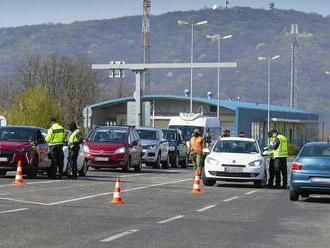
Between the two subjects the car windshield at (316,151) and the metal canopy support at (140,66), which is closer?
the car windshield at (316,151)

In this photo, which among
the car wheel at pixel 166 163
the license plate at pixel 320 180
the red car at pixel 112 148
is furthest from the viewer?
the car wheel at pixel 166 163

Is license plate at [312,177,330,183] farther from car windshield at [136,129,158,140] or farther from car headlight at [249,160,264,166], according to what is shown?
car windshield at [136,129,158,140]

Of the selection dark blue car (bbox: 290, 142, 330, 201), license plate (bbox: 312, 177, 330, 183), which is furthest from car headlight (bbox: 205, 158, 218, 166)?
license plate (bbox: 312, 177, 330, 183)

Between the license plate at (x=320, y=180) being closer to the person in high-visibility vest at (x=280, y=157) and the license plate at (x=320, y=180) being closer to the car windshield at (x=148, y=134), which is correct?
the person in high-visibility vest at (x=280, y=157)

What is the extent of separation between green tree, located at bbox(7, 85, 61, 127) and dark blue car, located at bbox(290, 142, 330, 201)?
55.5 meters

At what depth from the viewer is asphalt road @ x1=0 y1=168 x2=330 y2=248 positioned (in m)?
14.6

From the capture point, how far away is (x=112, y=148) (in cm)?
A: 3975

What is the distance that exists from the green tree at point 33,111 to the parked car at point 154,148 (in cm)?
3151

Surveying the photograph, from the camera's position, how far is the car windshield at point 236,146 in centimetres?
3247

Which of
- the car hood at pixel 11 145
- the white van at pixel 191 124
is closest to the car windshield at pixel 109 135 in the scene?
the car hood at pixel 11 145

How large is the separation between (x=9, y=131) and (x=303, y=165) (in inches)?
439

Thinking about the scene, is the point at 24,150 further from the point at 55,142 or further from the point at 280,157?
the point at 280,157

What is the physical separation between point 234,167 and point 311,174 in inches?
246

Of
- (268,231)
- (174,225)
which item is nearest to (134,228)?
(174,225)
